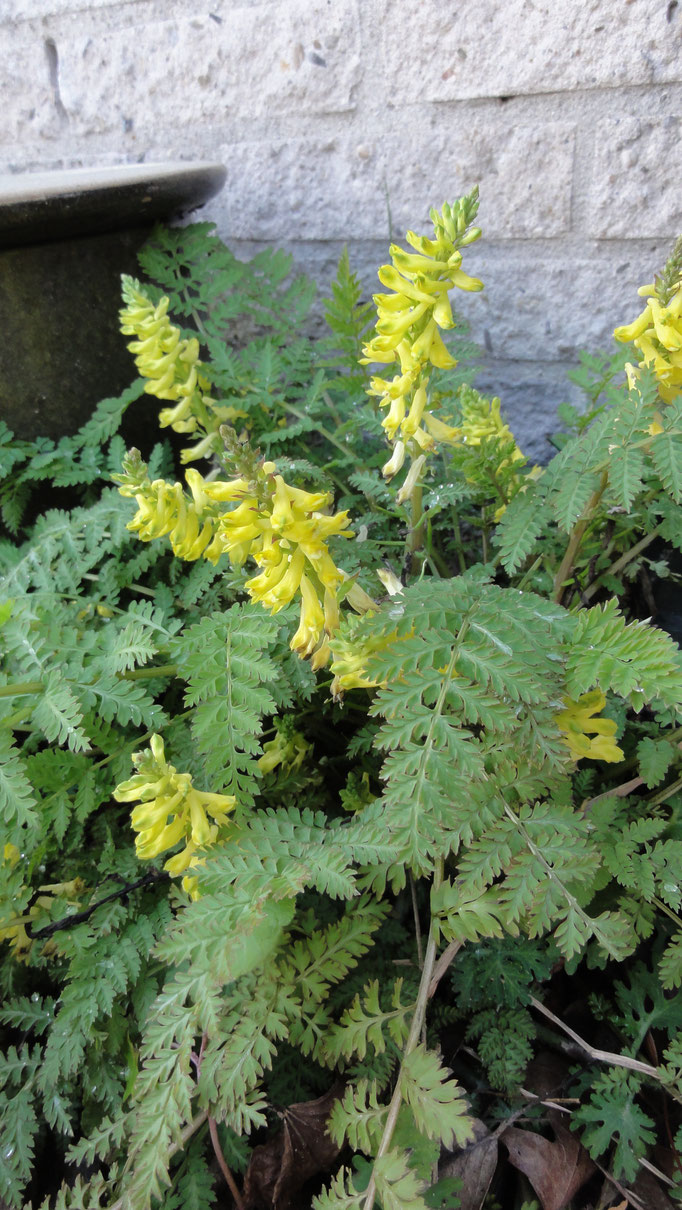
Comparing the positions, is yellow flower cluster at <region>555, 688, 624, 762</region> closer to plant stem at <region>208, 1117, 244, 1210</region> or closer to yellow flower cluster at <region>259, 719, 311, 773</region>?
yellow flower cluster at <region>259, 719, 311, 773</region>

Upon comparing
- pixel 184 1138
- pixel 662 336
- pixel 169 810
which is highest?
pixel 662 336

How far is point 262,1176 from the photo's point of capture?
3.34 feet

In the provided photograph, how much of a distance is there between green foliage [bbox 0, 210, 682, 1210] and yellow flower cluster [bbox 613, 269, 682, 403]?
0.03m

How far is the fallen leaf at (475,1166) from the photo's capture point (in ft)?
3.32

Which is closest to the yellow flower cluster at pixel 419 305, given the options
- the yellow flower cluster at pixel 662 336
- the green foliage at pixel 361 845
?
the green foliage at pixel 361 845

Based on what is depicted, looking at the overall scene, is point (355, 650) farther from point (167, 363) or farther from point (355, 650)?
point (167, 363)

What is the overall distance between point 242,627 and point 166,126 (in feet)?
5.61

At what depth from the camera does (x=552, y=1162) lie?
1.03m

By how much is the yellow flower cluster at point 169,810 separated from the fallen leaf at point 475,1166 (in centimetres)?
52

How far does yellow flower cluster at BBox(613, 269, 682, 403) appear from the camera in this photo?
1029 millimetres

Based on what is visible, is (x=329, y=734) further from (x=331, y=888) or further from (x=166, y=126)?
(x=166, y=126)

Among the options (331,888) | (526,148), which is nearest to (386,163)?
(526,148)

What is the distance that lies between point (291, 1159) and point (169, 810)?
486mm

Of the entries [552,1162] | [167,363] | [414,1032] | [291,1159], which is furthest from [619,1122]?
[167,363]
